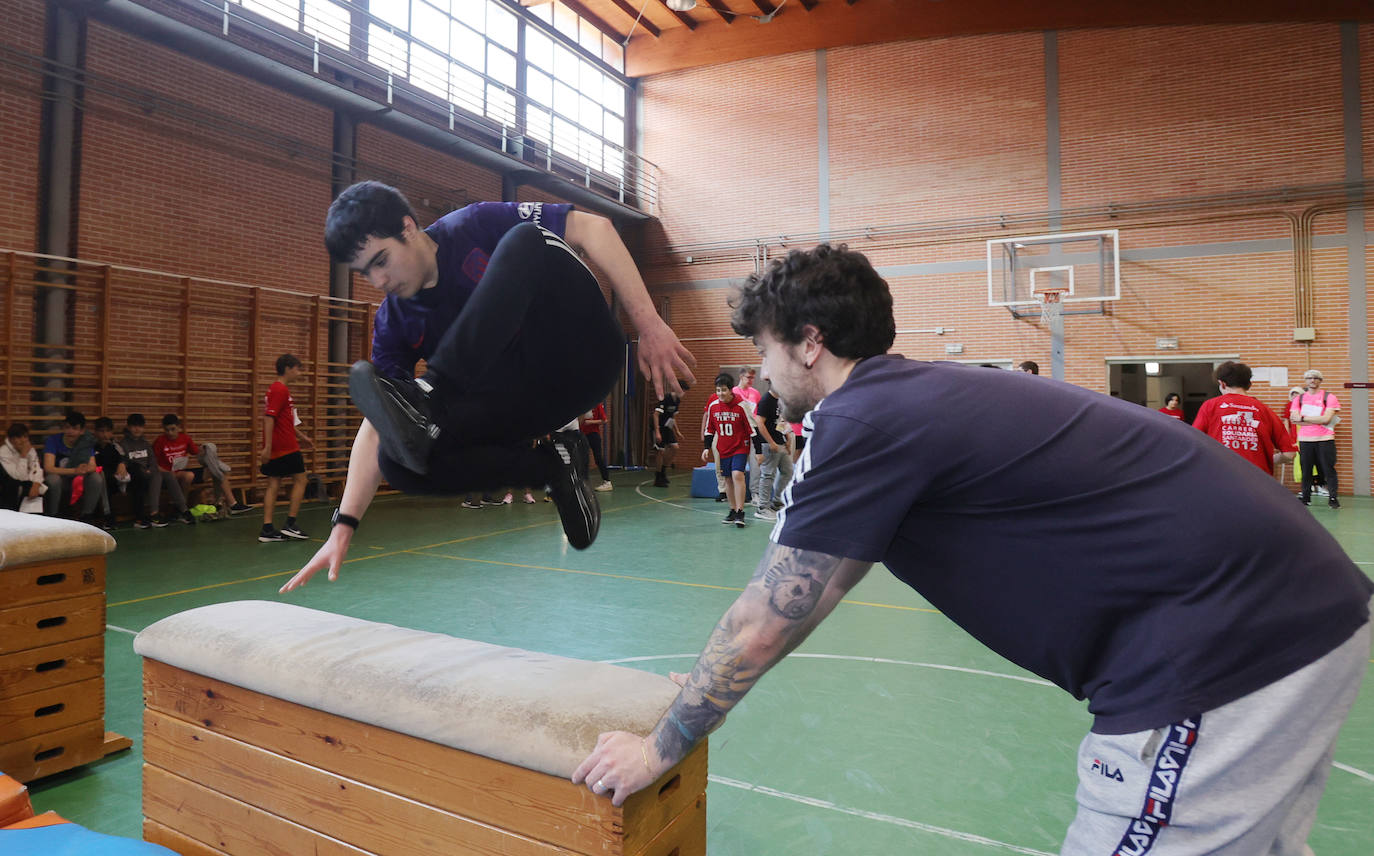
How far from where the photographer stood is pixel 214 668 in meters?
2.05

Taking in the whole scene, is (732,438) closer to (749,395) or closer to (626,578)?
(749,395)

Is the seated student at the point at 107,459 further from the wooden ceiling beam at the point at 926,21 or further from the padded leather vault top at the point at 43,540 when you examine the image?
the wooden ceiling beam at the point at 926,21

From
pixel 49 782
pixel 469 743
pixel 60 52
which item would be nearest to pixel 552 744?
pixel 469 743

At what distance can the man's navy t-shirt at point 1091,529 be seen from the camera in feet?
3.71

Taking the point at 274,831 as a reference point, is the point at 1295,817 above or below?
above

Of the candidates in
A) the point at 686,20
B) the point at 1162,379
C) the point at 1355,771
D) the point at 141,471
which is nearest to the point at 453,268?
the point at 1355,771

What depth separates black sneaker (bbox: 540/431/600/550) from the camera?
206 centimetres

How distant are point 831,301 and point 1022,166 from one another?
1280 centimetres

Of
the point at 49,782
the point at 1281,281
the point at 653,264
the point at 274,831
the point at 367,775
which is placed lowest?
the point at 49,782

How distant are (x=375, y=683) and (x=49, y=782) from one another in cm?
191

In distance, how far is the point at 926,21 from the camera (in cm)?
1272

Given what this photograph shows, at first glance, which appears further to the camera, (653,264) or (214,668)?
(653,264)

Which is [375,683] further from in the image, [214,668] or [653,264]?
[653,264]

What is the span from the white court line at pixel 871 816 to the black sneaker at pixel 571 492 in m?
0.74
